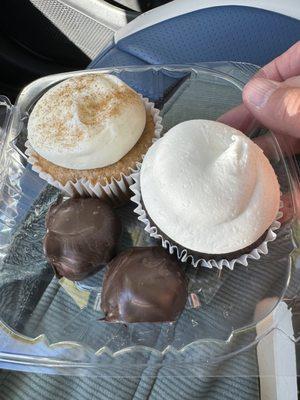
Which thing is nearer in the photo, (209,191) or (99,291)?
(209,191)

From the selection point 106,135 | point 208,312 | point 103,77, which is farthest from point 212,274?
point 103,77

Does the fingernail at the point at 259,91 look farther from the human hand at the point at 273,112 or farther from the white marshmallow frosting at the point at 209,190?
the white marshmallow frosting at the point at 209,190

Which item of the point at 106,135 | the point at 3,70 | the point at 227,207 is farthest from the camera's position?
the point at 3,70

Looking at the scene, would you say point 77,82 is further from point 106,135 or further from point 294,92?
point 294,92

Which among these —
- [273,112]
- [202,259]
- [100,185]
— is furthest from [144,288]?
[273,112]

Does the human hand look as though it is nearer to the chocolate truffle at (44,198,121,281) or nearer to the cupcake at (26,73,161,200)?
the cupcake at (26,73,161,200)

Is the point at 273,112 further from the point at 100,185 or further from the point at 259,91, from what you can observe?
the point at 100,185
